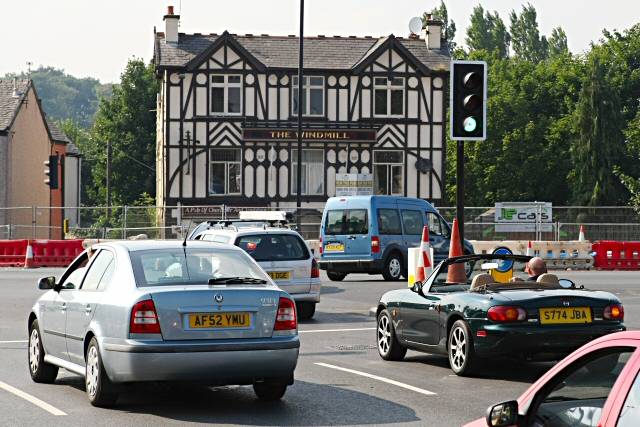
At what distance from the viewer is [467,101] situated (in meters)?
16.5

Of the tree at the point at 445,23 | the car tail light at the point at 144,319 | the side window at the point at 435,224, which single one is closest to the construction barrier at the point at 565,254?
the side window at the point at 435,224

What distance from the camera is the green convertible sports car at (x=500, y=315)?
39.9ft

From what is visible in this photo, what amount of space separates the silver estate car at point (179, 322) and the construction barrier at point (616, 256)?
29378mm

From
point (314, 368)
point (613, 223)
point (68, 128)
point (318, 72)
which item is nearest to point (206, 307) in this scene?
point (314, 368)

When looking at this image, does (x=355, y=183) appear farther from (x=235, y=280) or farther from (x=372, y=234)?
(x=235, y=280)

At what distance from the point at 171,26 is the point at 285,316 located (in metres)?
46.1

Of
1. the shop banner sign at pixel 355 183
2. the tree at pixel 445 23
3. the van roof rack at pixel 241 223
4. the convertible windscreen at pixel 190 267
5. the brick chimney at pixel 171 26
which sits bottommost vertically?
the convertible windscreen at pixel 190 267

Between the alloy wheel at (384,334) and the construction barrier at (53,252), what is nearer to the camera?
the alloy wheel at (384,334)

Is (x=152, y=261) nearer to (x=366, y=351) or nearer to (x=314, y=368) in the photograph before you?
(x=314, y=368)

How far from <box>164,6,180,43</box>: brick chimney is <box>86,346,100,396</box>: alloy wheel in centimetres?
4560

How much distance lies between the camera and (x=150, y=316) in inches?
403

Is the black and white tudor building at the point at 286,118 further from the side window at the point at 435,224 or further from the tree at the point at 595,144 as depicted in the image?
the side window at the point at 435,224

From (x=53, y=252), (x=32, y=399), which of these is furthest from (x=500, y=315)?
(x=53, y=252)

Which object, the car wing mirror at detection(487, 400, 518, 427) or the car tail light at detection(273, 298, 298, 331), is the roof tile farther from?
the car wing mirror at detection(487, 400, 518, 427)
